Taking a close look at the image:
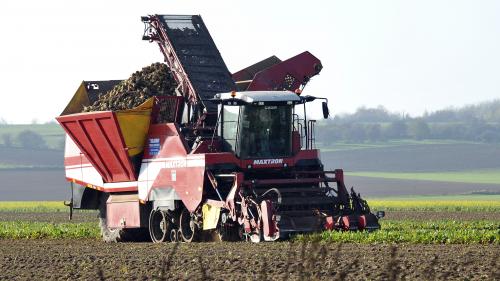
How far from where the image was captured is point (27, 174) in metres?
100

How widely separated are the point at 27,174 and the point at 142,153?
A: 7952cm

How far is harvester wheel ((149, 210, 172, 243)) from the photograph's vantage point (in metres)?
22.8

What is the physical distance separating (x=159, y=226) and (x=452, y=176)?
76880 mm

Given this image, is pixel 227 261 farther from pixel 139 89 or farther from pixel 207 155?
pixel 139 89

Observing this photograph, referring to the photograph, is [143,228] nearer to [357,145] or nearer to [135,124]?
[135,124]

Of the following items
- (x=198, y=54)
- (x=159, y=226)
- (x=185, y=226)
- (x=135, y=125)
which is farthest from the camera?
(x=198, y=54)

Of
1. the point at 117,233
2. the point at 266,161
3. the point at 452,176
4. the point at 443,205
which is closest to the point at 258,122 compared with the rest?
the point at 266,161

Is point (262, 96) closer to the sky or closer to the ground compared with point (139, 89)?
closer to the ground

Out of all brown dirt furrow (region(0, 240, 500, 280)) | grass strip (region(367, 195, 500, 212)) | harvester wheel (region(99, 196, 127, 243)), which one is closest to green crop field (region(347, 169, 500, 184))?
grass strip (region(367, 195, 500, 212))

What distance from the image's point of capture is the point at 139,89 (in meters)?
23.9

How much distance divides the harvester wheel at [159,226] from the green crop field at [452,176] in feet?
225

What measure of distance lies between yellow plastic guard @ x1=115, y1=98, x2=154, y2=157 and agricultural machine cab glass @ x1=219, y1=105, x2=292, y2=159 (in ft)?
5.49

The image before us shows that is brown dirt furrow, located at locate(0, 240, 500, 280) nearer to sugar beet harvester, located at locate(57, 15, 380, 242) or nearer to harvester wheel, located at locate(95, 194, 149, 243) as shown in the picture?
sugar beet harvester, located at locate(57, 15, 380, 242)

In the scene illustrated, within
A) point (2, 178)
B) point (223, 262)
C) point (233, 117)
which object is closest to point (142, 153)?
point (233, 117)
